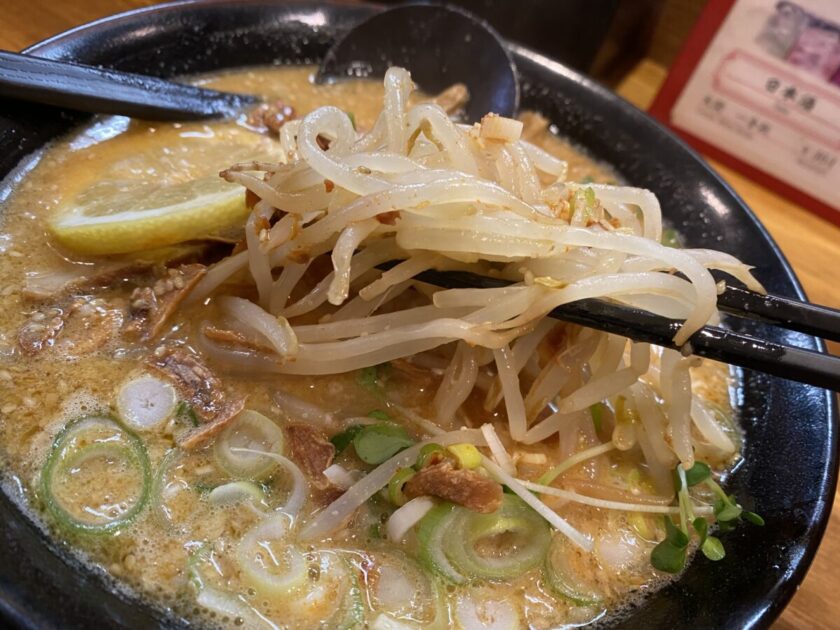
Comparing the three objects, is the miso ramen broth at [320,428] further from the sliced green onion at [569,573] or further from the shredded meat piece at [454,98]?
the shredded meat piece at [454,98]

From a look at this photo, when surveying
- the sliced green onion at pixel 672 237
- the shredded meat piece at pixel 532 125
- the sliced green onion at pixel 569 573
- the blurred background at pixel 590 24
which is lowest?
the sliced green onion at pixel 569 573

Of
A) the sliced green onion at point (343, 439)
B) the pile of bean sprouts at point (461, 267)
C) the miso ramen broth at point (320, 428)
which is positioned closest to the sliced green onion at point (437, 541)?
the miso ramen broth at point (320, 428)

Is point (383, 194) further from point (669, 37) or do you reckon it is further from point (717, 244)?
point (669, 37)

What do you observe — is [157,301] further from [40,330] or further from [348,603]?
[348,603]

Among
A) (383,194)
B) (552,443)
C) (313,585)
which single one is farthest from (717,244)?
(313,585)

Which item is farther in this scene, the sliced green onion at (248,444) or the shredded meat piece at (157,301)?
the shredded meat piece at (157,301)

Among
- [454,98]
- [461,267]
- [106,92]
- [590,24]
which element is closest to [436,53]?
[454,98]

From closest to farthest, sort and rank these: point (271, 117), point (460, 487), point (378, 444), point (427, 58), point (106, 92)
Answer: point (460, 487) < point (378, 444) < point (106, 92) < point (271, 117) < point (427, 58)
